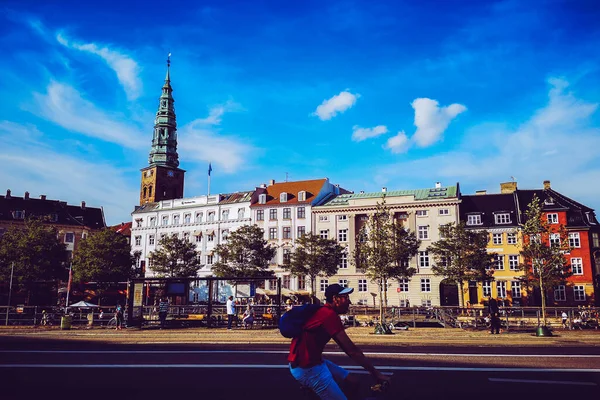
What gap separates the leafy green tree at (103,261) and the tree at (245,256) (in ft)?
34.3

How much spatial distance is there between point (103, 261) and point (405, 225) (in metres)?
35.7

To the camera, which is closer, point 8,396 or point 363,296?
point 8,396

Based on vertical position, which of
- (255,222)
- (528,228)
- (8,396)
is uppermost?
(255,222)

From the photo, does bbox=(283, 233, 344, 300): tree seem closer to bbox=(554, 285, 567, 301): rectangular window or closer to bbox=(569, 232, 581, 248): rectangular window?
bbox=(554, 285, 567, 301): rectangular window

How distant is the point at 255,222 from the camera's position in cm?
7175

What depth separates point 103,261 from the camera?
54.5 metres

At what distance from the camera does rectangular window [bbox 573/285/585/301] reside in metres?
54.8

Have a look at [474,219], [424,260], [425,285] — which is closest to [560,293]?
[474,219]

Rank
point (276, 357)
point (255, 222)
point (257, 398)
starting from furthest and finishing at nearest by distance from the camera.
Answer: point (255, 222)
point (276, 357)
point (257, 398)

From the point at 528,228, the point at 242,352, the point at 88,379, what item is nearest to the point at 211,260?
the point at 528,228

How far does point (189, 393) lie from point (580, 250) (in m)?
57.6

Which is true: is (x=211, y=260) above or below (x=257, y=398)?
above

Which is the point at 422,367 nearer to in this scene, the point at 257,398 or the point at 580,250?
the point at 257,398

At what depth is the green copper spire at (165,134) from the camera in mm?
98625
